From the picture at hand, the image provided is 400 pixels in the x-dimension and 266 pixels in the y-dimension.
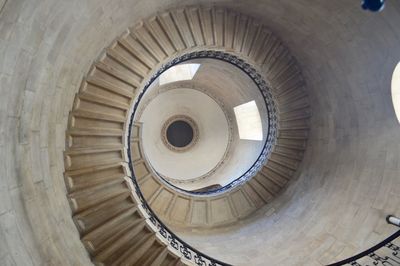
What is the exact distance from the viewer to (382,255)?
5.87 meters

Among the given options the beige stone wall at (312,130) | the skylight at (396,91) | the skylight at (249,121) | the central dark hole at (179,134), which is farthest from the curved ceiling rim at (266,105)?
the central dark hole at (179,134)

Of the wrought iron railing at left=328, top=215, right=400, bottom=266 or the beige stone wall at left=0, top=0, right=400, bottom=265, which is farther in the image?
the wrought iron railing at left=328, top=215, right=400, bottom=266

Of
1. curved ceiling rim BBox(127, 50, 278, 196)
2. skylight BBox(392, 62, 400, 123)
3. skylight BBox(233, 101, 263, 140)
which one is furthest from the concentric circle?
skylight BBox(392, 62, 400, 123)

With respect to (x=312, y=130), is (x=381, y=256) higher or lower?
lower

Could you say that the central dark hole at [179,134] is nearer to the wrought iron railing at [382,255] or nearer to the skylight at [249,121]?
the skylight at [249,121]

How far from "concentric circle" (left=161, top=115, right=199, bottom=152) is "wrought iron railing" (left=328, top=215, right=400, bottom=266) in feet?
31.0

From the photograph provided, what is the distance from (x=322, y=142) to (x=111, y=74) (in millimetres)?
5744

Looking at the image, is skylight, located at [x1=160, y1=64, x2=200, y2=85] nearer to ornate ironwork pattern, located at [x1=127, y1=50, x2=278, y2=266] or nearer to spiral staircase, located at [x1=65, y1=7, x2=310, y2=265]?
ornate ironwork pattern, located at [x1=127, y1=50, x2=278, y2=266]

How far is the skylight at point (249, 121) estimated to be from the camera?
12148 millimetres

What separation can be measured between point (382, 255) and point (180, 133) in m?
10.2

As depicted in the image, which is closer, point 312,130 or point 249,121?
point 312,130

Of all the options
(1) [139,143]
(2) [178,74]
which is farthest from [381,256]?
(2) [178,74]

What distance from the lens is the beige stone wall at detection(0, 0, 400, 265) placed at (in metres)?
3.94

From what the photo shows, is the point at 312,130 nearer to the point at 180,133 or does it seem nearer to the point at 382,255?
the point at 382,255
